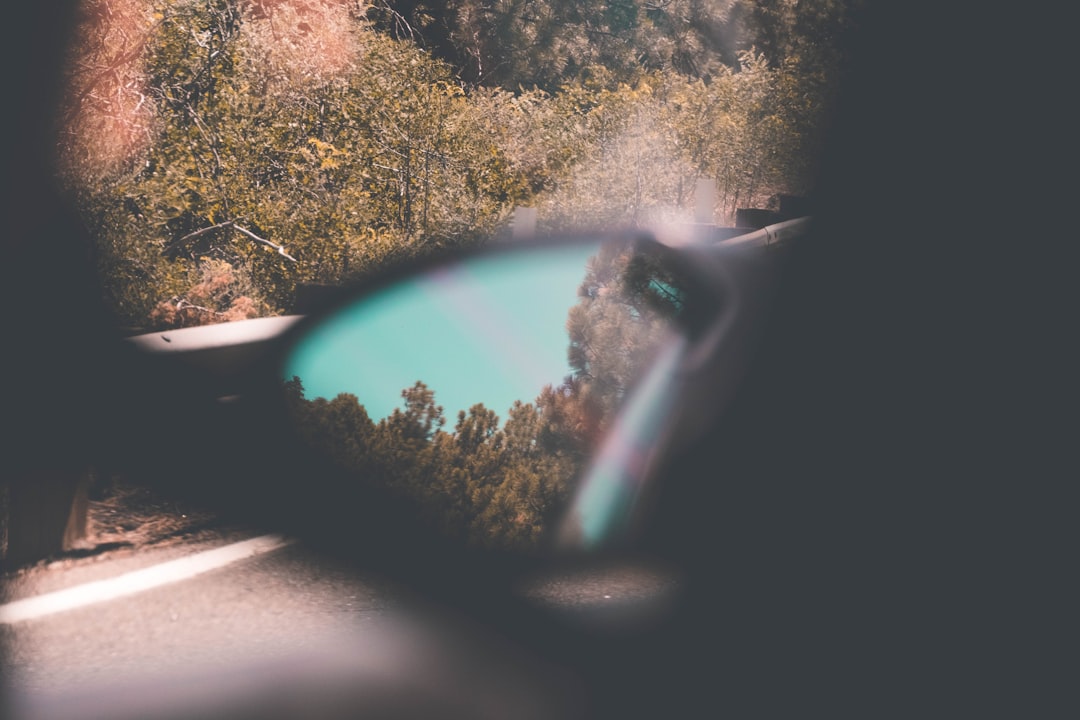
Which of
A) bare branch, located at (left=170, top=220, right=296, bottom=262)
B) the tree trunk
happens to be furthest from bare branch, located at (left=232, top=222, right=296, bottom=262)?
the tree trunk

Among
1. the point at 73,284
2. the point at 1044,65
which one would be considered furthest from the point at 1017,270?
the point at 1044,65

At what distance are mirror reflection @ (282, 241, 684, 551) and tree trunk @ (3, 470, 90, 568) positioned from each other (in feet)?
3.16

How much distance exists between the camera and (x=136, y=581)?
9.43ft

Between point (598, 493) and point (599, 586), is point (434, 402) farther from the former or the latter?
point (599, 586)

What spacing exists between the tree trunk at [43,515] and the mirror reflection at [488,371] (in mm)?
964

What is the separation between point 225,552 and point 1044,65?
10.4 metres

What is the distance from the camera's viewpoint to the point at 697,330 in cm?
269

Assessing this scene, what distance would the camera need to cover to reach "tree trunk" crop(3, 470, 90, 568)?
295cm

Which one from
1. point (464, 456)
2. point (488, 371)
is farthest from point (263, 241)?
point (488, 371)

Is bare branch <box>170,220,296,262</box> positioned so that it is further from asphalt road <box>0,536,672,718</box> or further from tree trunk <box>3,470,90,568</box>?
asphalt road <box>0,536,672,718</box>

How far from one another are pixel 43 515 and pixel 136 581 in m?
0.39

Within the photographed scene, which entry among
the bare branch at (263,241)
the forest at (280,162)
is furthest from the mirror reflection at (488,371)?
the bare branch at (263,241)

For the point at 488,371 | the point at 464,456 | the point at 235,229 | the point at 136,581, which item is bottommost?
the point at 136,581

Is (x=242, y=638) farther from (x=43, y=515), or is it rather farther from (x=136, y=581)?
(x=43, y=515)
